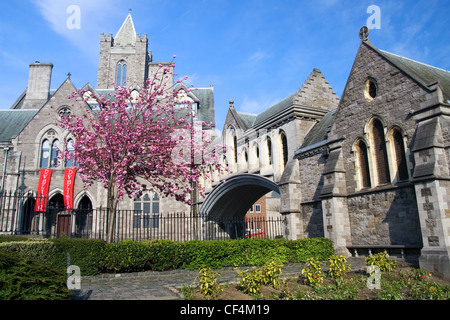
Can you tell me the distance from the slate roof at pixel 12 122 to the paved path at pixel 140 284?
23.7 meters

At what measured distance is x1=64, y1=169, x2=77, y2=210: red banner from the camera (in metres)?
25.9

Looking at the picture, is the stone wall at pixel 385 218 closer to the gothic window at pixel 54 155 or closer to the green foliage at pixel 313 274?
the green foliage at pixel 313 274

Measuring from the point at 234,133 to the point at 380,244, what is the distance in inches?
586

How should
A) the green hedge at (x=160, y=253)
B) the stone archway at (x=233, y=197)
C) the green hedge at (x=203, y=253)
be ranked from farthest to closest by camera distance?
the stone archway at (x=233, y=197) → the green hedge at (x=203, y=253) → the green hedge at (x=160, y=253)

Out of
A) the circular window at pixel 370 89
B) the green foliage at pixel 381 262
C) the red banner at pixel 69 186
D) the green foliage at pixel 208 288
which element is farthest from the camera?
the red banner at pixel 69 186

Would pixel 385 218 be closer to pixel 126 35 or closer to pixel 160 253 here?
pixel 160 253

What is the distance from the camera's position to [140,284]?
9.99 m

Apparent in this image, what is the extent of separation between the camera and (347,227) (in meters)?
15.0

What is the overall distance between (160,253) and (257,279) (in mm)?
4967

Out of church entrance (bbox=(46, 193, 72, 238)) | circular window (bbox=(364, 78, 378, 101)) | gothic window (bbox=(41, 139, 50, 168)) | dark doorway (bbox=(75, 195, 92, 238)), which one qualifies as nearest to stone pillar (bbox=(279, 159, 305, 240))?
circular window (bbox=(364, 78, 378, 101))

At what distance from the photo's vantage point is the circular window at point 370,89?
1465 cm

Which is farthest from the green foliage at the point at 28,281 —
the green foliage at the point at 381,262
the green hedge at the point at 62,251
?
the green foliage at the point at 381,262

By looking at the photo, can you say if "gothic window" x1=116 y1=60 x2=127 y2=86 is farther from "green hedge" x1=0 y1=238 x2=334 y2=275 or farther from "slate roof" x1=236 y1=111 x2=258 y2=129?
"green hedge" x1=0 y1=238 x2=334 y2=275
